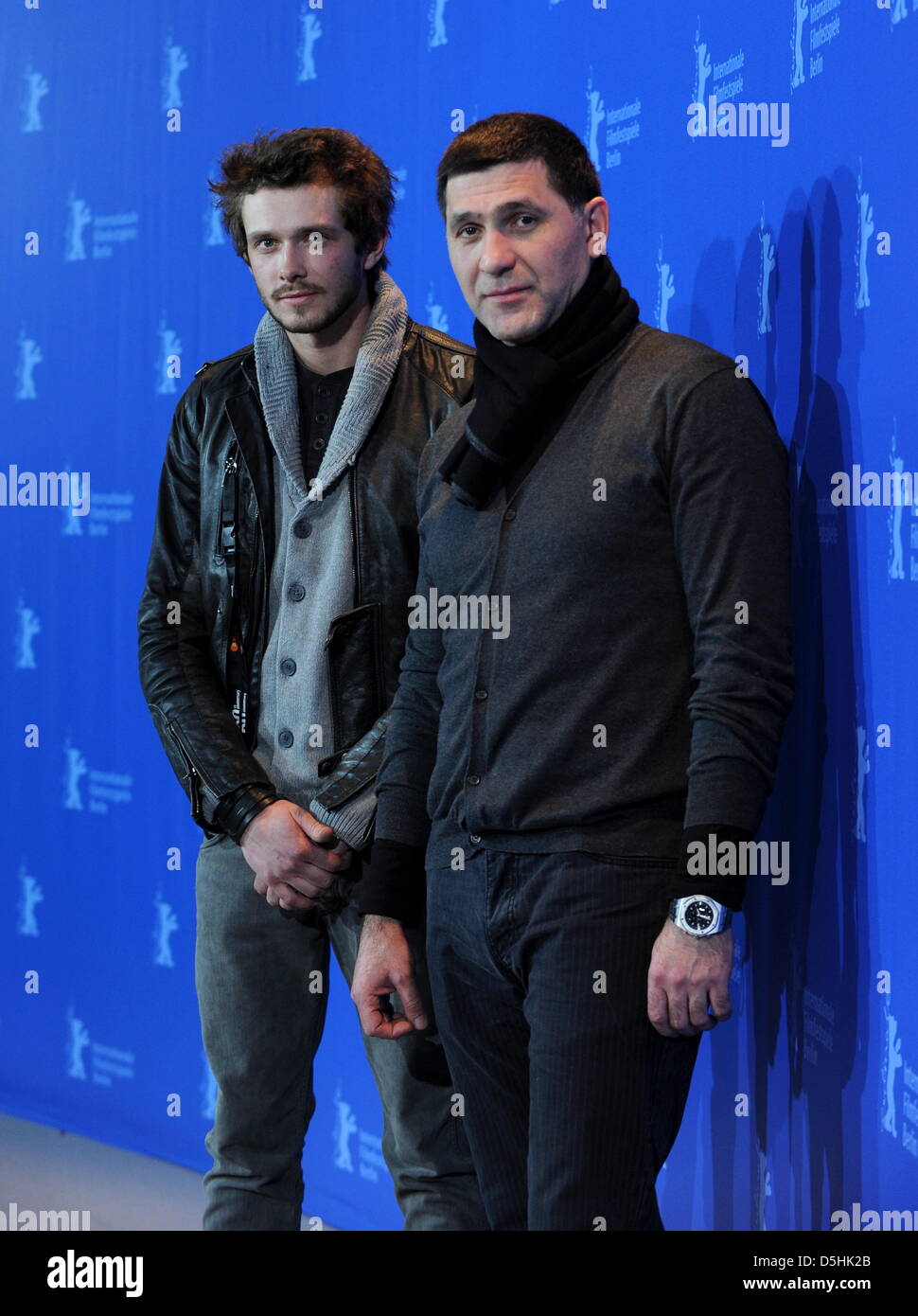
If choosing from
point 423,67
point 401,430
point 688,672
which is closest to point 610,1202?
point 688,672

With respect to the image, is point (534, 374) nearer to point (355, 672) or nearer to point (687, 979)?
point (355, 672)

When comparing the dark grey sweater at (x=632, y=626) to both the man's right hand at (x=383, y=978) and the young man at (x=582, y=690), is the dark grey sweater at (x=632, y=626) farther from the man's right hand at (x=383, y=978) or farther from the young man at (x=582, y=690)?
the man's right hand at (x=383, y=978)

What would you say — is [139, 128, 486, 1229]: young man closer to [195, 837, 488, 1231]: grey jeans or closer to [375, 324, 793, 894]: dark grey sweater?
[195, 837, 488, 1231]: grey jeans

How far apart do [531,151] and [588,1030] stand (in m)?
1.03

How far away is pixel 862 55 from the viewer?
189cm

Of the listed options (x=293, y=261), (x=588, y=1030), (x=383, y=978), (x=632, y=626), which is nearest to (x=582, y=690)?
(x=632, y=626)

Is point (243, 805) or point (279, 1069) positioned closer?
point (243, 805)

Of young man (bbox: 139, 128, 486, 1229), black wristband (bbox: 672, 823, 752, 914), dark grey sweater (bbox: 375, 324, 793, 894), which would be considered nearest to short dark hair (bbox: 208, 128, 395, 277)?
young man (bbox: 139, 128, 486, 1229)

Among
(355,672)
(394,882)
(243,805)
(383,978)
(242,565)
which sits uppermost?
(242,565)

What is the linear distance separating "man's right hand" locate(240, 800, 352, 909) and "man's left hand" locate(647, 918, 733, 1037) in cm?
66

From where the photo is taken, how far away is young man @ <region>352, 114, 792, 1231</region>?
5.47 feet

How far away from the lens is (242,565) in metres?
2.32

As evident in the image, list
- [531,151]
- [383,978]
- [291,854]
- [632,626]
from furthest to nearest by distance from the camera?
[291,854], [383,978], [531,151], [632,626]

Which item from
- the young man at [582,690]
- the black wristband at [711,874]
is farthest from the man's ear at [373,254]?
the black wristband at [711,874]
